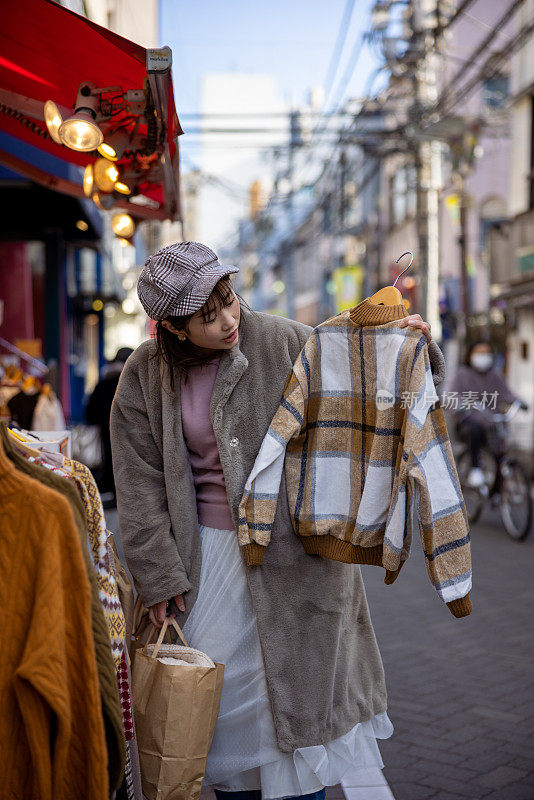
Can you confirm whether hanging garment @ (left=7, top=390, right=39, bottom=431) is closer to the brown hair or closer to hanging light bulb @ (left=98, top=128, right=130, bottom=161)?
hanging light bulb @ (left=98, top=128, right=130, bottom=161)

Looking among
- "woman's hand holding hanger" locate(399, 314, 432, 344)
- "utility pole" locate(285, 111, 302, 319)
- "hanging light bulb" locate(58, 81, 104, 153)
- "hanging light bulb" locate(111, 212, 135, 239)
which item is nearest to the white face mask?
"hanging light bulb" locate(111, 212, 135, 239)

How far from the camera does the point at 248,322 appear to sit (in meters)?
2.89

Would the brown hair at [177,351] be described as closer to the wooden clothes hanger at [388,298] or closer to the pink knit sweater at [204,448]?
the pink knit sweater at [204,448]

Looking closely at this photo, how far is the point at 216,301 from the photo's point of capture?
271 cm

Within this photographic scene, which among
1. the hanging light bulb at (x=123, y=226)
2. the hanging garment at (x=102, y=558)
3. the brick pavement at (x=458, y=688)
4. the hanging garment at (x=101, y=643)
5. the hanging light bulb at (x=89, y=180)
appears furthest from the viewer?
the hanging light bulb at (x=123, y=226)

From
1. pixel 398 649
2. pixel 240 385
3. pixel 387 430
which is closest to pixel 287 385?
pixel 240 385

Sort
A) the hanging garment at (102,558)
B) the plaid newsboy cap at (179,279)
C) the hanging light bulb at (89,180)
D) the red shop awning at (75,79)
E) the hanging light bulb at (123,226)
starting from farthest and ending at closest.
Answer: the hanging light bulb at (123,226), the hanging light bulb at (89,180), the red shop awning at (75,79), the plaid newsboy cap at (179,279), the hanging garment at (102,558)

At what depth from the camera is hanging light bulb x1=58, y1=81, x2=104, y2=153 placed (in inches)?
160

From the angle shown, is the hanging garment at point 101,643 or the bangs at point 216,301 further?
the bangs at point 216,301

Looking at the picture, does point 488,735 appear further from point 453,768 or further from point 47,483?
point 47,483

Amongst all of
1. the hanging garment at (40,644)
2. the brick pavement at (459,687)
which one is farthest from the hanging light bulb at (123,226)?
the hanging garment at (40,644)

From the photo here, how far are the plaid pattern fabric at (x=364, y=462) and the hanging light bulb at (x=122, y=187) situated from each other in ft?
8.88

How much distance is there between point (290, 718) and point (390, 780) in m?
1.52

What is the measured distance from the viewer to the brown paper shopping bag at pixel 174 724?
98.0 inches
